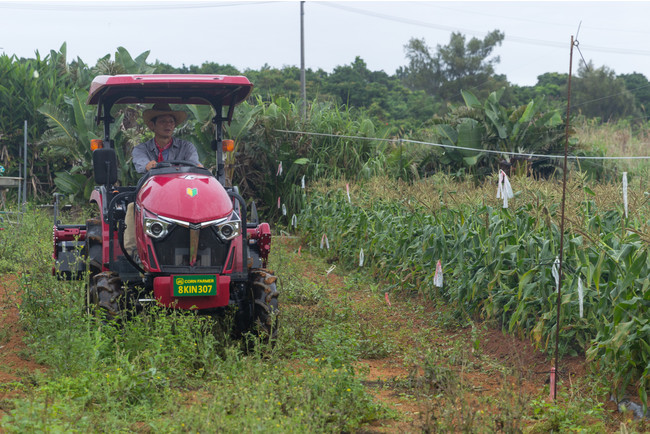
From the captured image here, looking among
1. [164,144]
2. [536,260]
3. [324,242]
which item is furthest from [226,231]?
[324,242]

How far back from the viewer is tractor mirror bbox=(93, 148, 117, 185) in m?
6.45

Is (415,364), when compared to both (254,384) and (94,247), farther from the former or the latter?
(94,247)

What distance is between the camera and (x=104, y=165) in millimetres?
6484

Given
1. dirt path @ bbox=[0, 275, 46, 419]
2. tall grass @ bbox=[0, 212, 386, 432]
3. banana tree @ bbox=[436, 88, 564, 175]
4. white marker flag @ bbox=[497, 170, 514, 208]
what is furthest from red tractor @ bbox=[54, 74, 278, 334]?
banana tree @ bbox=[436, 88, 564, 175]

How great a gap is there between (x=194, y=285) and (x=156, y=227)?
0.56 metres

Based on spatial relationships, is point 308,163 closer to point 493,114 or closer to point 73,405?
point 493,114

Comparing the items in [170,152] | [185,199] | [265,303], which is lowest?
[265,303]

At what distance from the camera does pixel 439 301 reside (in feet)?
27.3

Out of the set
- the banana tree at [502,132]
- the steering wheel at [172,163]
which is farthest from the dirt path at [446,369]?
the banana tree at [502,132]

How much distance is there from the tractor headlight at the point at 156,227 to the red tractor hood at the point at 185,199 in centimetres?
8

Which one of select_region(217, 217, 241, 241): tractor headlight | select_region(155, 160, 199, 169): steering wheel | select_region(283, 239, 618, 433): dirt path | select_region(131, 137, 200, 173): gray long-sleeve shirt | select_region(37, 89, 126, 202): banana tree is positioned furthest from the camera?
select_region(37, 89, 126, 202): banana tree

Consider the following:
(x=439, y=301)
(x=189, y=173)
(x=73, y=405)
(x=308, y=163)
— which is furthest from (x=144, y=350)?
(x=308, y=163)

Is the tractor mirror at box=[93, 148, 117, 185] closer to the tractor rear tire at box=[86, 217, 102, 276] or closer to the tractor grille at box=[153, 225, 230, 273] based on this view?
the tractor rear tire at box=[86, 217, 102, 276]

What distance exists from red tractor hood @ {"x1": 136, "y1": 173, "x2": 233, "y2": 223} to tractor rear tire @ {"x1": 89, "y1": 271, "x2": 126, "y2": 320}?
0.66 m
